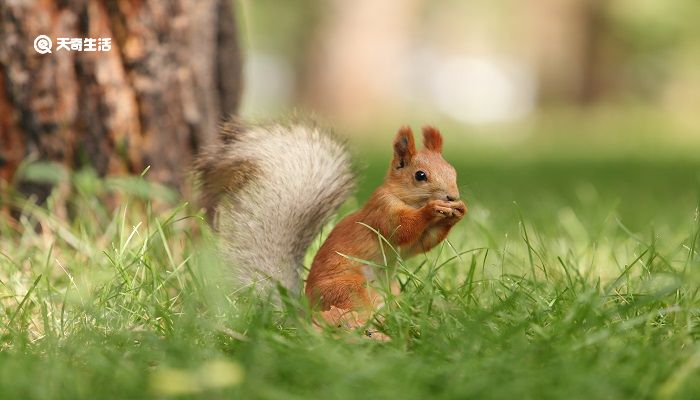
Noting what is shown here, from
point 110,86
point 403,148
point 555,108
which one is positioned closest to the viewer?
point 403,148

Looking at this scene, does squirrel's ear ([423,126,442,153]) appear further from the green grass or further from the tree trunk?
the tree trunk

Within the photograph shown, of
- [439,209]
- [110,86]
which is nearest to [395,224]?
[439,209]

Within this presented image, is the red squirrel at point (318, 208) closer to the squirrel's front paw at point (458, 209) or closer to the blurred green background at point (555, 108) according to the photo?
the squirrel's front paw at point (458, 209)

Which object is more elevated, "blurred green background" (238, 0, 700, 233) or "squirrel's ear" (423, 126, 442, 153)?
"squirrel's ear" (423, 126, 442, 153)

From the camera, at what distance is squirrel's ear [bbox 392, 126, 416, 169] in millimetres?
2018

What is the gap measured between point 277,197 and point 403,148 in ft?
0.98

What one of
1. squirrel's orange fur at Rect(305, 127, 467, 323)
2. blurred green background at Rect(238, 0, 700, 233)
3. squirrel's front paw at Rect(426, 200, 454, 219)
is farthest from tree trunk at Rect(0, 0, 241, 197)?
squirrel's front paw at Rect(426, 200, 454, 219)

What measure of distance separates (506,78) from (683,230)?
148 feet

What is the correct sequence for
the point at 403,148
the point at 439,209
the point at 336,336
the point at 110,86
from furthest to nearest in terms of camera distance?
the point at 110,86
the point at 403,148
the point at 439,209
the point at 336,336

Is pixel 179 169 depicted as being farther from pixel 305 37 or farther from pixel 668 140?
pixel 305 37

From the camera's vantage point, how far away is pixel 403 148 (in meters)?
2.03

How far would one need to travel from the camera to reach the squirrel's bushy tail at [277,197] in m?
2.06

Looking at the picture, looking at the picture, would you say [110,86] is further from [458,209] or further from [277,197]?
[458,209]

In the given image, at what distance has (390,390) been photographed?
142 centimetres
